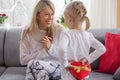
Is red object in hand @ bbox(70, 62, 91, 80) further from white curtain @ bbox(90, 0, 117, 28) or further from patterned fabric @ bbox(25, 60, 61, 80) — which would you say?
white curtain @ bbox(90, 0, 117, 28)

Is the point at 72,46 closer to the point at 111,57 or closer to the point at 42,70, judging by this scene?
the point at 42,70

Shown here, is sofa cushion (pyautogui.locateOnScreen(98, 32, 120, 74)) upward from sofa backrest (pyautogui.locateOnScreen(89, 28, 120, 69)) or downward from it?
downward

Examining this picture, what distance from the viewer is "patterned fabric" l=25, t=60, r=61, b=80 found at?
2.05 m

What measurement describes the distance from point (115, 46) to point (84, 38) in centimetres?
73

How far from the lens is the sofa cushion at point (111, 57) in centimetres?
247

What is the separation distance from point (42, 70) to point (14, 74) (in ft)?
1.60

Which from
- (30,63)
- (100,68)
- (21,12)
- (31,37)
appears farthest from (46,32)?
(21,12)

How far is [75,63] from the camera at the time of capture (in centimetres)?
181

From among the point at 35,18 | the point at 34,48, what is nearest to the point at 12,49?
the point at 34,48

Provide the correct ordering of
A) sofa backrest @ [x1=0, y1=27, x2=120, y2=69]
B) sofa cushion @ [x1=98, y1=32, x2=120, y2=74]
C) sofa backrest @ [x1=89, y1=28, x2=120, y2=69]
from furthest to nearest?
1. sofa backrest @ [x1=0, y1=27, x2=120, y2=69]
2. sofa backrest @ [x1=89, y1=28, x2=120, y2=69]
3. sofa cushion @ [x1=98, y1=32, x2=120, y2=74]

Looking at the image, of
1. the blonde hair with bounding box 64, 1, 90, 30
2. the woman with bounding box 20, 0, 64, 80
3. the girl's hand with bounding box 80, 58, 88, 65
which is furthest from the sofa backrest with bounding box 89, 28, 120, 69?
the blonde hair with bounding box 64, 1, 90, 30

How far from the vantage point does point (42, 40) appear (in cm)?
218

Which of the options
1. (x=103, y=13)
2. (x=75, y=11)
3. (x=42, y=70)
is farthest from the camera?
(x=103, y=13)

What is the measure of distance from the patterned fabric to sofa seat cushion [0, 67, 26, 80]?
0.27 metres
